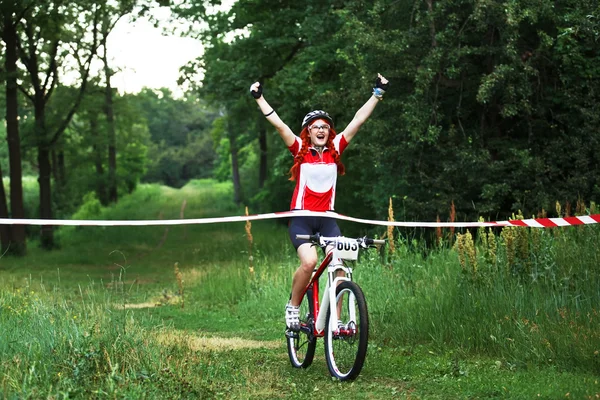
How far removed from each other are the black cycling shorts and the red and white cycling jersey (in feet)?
0.32

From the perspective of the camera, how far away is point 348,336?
6.95 metres

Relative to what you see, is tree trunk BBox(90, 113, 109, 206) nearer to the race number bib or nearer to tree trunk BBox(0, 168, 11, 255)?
tree trunk BBox(0, 168, 11, 255)

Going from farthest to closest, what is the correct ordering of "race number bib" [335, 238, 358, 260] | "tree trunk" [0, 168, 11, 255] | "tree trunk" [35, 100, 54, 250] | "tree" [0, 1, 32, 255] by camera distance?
"tree trunk" [35, 100, 54, 250], "tree" [0, 1, 32, 255], "tree trunk" [0, 168, 11, 255], "race number bib" [335, 238, 358, 260]

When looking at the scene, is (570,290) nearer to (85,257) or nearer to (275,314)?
(275,314)

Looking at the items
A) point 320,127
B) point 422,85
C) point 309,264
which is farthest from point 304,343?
point 422,85

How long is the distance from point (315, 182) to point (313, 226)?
387 millimetres

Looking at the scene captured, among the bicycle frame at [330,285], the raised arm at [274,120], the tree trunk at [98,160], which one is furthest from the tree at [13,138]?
the bicycle frame at [330,285]

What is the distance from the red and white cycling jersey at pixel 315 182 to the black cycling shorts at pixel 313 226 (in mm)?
97

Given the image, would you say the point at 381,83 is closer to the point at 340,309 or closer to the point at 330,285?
the point at 330,285

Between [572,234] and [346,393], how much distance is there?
4.80 meters

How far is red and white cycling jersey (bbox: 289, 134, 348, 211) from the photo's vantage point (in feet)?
25.5

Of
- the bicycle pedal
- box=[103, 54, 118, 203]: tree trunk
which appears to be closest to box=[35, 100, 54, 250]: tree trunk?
box=[103, 54, 118, 203]: tree trunk

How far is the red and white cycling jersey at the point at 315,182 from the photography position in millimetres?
7785

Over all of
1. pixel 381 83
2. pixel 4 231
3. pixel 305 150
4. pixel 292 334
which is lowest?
pixel 4 231
